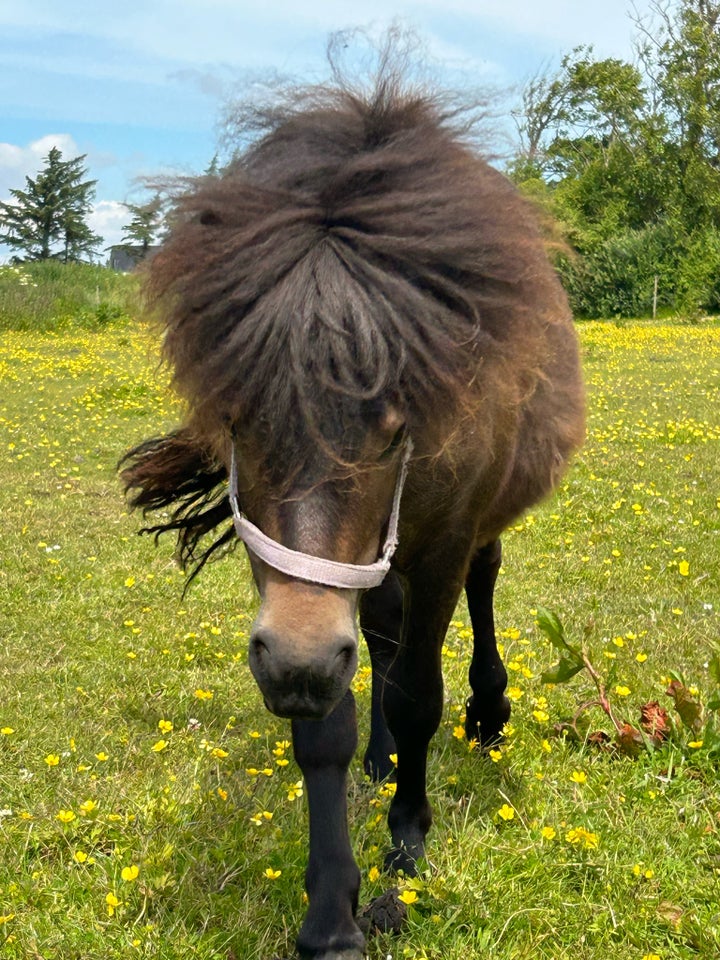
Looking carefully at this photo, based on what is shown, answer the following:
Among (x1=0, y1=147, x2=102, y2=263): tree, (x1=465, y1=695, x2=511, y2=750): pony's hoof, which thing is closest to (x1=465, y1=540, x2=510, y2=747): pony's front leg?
(x1=465, y1=695, x2=511, y2=750): pony's hoof

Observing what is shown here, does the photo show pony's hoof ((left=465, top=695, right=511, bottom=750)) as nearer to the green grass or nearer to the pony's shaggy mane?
the pony's shaggy mane

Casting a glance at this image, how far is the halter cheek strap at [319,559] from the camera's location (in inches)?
72.9

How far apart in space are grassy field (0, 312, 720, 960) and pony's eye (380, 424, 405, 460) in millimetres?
935

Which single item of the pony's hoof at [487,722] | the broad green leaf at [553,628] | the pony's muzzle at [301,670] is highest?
the pony's muzzle at [301,670]

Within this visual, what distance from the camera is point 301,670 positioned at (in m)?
1.77

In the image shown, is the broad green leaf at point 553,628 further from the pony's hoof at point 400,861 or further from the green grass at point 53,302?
the green grass at point 53,302

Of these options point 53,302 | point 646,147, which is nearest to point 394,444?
point 53,302

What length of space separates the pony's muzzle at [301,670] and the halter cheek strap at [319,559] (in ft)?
0.41

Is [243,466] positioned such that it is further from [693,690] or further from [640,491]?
[640,491]

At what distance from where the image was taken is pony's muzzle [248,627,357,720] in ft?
5.83

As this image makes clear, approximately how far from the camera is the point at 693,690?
3402mm

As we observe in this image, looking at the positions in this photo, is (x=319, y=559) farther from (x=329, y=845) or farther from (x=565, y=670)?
(x=565, y=670)

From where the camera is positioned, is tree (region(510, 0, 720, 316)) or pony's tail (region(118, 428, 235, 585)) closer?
pony's tail (region(118, 428, 235, 585))

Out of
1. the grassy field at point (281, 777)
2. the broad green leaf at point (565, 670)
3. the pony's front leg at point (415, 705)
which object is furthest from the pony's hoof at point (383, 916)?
the broad green leaf at point (565, 670)
